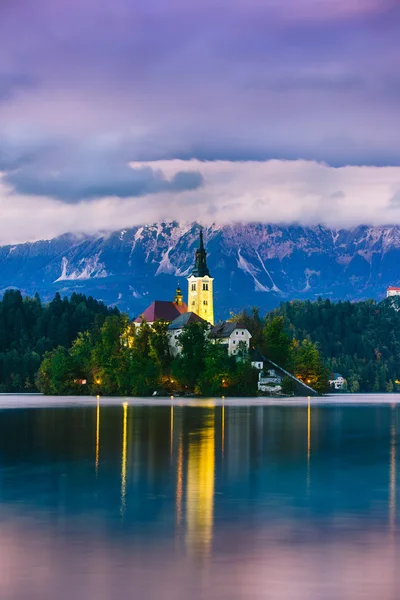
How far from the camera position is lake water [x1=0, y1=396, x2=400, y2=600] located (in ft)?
81.7

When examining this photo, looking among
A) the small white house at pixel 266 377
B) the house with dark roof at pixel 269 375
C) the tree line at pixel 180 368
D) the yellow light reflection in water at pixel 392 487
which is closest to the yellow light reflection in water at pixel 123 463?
the yellow light reflection in water at pixel 392 487

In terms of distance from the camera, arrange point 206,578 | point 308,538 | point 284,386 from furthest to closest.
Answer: point 284,386 < point 308,538 < point 206,578

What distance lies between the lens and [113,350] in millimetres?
199000

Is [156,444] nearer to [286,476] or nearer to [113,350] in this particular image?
[286,476]

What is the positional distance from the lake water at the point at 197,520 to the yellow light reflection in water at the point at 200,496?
63mm

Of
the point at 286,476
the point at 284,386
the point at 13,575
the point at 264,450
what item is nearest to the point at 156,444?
the point at 264,450

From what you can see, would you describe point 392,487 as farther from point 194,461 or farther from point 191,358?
point 191,358

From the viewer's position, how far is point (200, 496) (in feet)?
131

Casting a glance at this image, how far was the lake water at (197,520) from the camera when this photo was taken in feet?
81.7

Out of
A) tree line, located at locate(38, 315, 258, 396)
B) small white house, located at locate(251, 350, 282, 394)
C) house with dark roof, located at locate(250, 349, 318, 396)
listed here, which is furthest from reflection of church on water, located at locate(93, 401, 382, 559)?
house with dark roof, located at locate(250, 349, 318, 396)

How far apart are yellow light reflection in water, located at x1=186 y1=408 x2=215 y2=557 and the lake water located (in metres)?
0.06

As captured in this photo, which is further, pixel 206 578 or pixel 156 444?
pixel 156 444

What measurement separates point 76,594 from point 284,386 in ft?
570

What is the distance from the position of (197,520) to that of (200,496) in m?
6.14
